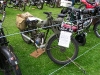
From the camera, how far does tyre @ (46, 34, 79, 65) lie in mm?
3676

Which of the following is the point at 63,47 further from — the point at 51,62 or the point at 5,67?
the point at 5,67

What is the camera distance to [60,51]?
393 cm

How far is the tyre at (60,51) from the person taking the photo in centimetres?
368

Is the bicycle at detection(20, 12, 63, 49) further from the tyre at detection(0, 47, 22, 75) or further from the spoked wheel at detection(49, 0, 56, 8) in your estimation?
the spoked wheel at detection(49, 0, 56, 8)

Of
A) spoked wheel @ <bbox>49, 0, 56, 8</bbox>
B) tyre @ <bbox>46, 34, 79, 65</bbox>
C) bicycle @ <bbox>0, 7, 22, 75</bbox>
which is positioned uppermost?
bicycle @ <bbox>0, 7, 22, 75</bbox>

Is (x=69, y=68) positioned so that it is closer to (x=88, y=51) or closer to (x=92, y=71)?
(x=92, y=71)

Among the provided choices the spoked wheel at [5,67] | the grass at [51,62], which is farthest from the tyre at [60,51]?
the spoked wheel at [5,67]

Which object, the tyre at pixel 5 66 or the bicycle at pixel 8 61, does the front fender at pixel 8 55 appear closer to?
the bicycle at pixel 8 61

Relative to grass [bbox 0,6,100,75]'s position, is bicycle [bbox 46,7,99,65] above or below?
above

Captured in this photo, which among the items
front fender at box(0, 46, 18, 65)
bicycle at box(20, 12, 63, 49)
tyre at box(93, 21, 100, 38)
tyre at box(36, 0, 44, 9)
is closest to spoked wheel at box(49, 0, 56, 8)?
tyre at box(36, 0, 44, 9)

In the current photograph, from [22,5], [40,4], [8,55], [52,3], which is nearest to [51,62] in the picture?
[8,55]

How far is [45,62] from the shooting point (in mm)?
4020

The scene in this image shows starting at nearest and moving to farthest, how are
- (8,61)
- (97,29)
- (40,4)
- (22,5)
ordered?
(8,61) → (97,29) → (22,5) → (40,4)

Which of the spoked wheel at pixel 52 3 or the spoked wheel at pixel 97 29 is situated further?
the spoked wheel at pixel 52 3
